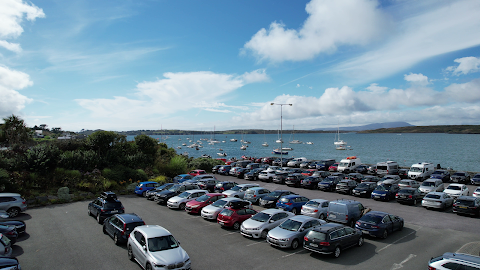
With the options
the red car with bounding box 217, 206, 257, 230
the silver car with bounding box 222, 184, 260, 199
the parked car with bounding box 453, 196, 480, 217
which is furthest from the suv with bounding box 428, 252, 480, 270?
the silver car with bounding box 222, 184, 260, 199

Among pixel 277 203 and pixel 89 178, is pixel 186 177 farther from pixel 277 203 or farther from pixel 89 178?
pixel 277 203

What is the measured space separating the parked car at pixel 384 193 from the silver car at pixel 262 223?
12.4 metres

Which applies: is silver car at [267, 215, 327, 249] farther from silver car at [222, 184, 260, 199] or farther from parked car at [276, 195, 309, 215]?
silver car at [222, 184, 260, 199]

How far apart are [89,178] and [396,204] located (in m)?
28.4

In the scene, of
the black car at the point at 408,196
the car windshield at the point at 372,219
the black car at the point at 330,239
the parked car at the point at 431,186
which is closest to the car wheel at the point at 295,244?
the black car at the point at 330,239

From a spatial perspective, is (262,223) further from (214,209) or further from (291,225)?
(214,209)

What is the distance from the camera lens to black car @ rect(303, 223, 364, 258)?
11242mm

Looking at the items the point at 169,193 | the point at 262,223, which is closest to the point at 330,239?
the point at 262,223

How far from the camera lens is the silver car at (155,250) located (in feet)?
29.5

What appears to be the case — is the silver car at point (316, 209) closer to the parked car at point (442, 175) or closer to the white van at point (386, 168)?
the parked car at point (442, 175)

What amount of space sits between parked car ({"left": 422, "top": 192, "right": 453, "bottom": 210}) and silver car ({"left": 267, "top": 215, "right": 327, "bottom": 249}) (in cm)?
1205

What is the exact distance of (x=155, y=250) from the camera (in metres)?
9.55

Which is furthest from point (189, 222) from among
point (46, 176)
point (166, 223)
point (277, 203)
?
point (46, 176)

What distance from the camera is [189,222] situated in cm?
1661
